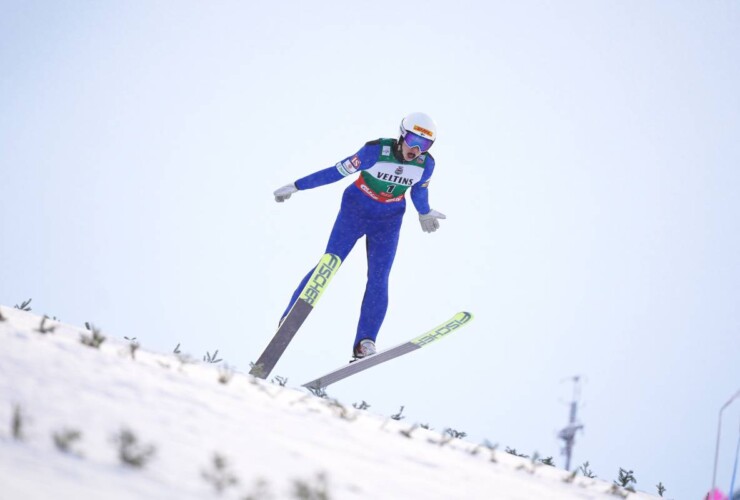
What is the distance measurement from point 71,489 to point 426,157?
7.19 metres

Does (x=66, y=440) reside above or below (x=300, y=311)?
below

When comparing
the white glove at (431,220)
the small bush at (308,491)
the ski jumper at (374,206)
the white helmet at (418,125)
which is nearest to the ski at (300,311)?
the ski jumper at (374,206)

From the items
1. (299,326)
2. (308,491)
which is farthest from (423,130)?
(308,491)

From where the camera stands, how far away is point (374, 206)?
8.52 metres

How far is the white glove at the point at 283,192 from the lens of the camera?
854cm

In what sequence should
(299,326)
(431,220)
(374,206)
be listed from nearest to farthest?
(299,326) < (374,206) < (431,220)

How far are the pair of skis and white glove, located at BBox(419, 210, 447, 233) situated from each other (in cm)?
138

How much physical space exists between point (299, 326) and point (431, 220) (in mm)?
2436

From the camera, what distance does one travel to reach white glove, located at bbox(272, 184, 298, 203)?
8.54m

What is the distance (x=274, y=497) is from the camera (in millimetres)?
2053

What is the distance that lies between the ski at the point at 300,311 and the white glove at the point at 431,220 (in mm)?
1408

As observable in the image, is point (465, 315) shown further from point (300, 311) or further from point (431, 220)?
point (300, 311)

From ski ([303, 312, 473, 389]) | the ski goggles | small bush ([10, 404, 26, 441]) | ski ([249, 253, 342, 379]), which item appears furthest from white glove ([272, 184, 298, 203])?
small bush ([10, 404, 26, 441])

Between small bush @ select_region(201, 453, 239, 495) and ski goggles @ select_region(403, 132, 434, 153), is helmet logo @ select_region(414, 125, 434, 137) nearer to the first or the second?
ski goggles @ select_region(403, 132, 434, 153)
